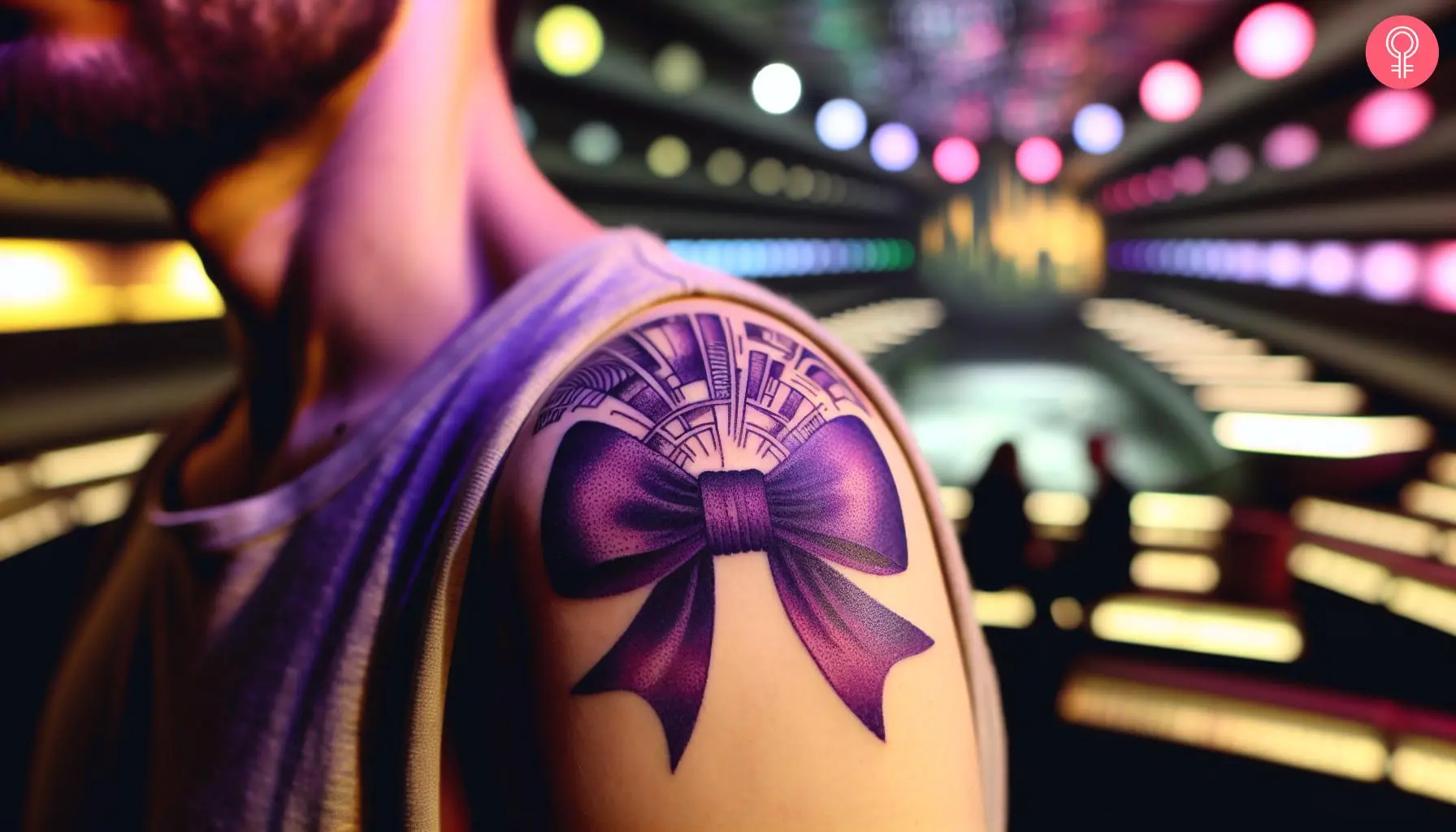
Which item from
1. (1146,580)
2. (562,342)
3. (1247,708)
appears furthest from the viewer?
(1146,580)

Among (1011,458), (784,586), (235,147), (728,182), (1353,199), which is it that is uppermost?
(728,182)

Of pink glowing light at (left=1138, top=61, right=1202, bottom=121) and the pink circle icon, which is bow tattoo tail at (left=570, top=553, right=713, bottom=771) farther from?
pink glowing light at (left=1138, top=61, right=1202, bottom=121)

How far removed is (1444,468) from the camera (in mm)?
7293

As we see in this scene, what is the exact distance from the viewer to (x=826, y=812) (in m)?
0.56

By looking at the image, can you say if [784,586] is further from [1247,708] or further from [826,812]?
[1247,708]

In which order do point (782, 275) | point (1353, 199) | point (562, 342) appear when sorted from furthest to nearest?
point (782, 275), point (1353, 199), point (562, 342)

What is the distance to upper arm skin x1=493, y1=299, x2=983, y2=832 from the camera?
562 millimetres

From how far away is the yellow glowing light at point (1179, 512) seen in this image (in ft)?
23.9

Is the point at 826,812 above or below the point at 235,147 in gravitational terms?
below

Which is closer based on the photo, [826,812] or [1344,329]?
[826,812]

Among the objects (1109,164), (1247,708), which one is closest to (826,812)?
(1247,708)

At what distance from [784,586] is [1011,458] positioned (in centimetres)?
517

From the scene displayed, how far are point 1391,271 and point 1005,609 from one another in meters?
5.60

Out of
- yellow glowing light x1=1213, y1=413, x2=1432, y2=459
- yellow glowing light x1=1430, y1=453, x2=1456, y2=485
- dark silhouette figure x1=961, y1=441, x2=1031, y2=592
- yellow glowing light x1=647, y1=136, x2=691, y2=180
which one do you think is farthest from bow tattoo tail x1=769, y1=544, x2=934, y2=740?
yellow glowing light x1=647, y1=136, x2=691, y2=180
